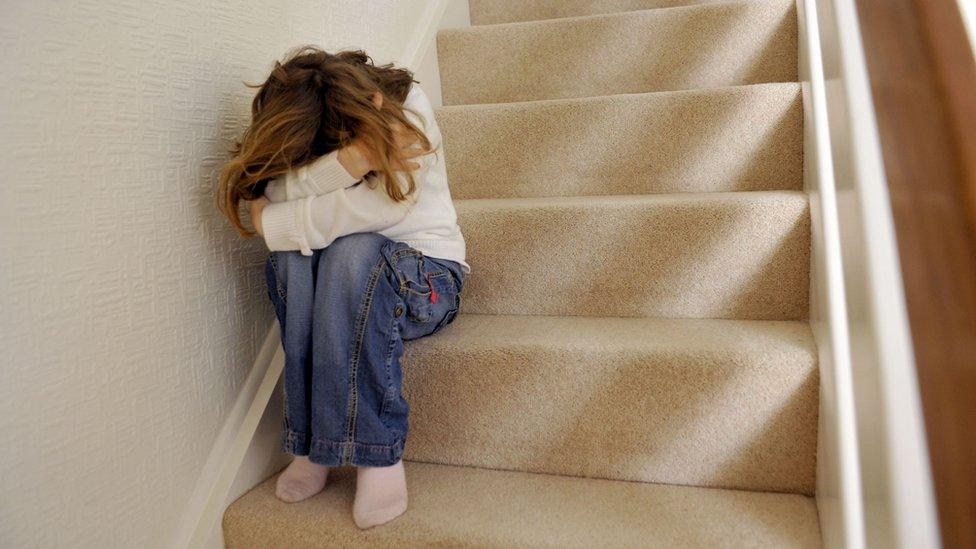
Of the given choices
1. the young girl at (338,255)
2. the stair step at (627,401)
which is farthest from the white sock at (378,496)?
the stair step at (627,401)

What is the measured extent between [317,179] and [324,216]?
6 cm

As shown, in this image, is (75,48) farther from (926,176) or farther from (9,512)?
(926,176)

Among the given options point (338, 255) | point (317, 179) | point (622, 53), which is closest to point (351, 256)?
point (338, 255)

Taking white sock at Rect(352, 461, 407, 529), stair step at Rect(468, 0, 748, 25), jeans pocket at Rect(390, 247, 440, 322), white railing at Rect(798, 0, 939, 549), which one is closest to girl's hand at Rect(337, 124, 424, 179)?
jeans pocket at Rect(390, 247, 440, 322)

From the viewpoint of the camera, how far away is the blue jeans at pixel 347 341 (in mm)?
981

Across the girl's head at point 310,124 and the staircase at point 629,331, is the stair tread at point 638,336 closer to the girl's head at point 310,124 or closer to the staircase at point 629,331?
the staircase at point 629,331

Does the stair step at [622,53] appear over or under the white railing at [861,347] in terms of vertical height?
over

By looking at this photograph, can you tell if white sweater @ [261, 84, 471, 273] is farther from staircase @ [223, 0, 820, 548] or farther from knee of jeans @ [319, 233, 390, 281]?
staircase @ [223, 0, 820, 548]

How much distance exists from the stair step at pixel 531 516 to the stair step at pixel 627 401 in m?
0.03

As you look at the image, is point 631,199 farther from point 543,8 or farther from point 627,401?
point 543,8

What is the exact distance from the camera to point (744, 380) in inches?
39.1

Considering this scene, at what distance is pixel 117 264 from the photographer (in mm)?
878

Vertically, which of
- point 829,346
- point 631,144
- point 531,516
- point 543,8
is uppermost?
point 543,8

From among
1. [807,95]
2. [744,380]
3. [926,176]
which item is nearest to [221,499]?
[744,380]
